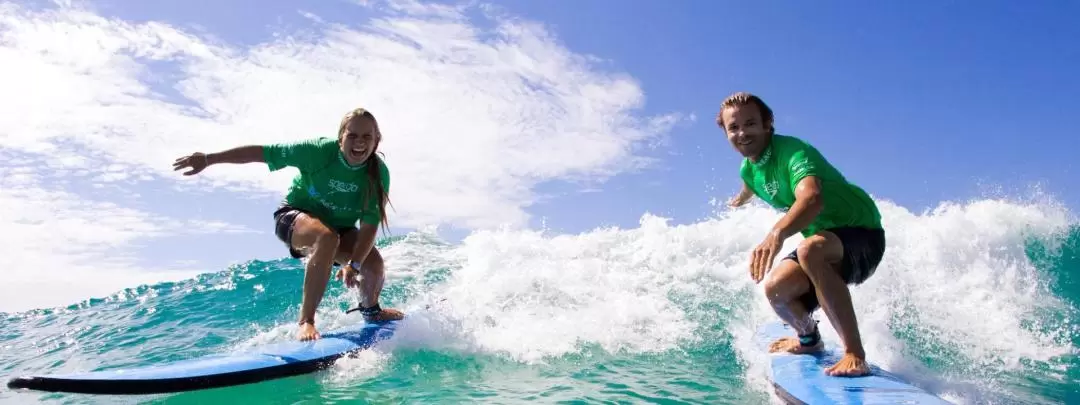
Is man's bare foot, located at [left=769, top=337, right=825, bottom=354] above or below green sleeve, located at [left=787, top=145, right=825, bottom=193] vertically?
below

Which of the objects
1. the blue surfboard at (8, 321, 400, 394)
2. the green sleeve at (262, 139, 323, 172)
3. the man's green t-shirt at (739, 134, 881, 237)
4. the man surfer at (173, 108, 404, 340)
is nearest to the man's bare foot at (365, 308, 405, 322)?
the man surfer at (173, 108, 404, 340)

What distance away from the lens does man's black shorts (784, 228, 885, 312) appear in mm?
3342

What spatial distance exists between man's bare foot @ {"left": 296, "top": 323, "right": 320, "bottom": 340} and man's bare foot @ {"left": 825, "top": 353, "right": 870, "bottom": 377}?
3333 mm

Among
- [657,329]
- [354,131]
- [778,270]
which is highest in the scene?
[354,131]

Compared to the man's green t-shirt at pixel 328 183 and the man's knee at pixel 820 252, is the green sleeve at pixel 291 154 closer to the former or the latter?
the man's green t-shirt at pixel 328 183

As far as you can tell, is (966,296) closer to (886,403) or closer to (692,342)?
(692,342)

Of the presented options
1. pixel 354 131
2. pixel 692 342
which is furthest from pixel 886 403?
pixel 354 131

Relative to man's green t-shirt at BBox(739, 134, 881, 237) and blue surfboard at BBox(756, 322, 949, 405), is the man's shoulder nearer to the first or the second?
man's green t-shirt at BBox(739, 134, 881, 237)

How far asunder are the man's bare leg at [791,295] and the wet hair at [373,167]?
9.72 feet

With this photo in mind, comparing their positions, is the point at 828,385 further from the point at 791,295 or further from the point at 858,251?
the point at 858,251

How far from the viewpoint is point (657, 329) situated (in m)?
5.38

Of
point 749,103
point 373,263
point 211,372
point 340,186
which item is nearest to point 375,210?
point 340,186

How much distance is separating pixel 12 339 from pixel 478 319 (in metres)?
6.89

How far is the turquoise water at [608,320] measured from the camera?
377cm
